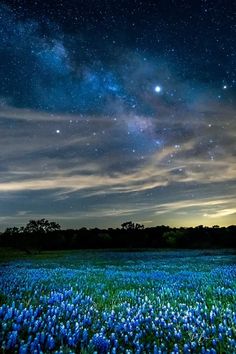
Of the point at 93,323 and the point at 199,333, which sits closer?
the point at 199,333

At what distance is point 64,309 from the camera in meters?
7.66

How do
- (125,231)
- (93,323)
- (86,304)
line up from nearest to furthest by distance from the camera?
(93,323) → (86,304) → (125,231)

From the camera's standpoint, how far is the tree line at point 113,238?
238 ft

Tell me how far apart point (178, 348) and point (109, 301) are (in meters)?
4.07

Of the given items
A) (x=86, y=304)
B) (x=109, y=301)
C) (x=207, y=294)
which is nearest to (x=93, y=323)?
(x=86, y=304)

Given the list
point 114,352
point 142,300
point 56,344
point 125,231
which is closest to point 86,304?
point 142,300

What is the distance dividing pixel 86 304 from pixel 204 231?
7668 centimetres

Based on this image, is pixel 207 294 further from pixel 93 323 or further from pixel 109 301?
pixel 93 323

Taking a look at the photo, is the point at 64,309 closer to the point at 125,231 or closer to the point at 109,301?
the point at 109,301

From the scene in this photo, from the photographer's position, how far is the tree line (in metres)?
72.7

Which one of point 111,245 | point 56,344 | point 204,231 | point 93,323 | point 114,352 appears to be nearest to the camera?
point 114,352

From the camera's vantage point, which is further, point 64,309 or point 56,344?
point 64,309

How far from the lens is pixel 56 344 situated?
5348 mm

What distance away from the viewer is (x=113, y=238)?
9150cm
